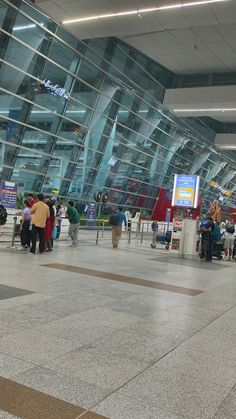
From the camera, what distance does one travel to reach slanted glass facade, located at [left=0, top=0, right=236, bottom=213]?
19.0 meters

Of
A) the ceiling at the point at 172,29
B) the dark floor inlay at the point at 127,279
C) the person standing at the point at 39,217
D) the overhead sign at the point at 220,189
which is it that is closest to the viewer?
the dark floor inlay at the point at 127,279

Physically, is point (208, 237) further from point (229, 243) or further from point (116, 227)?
point (116, 227)

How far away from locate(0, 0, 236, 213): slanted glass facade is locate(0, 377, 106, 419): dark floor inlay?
→ 1627 cm

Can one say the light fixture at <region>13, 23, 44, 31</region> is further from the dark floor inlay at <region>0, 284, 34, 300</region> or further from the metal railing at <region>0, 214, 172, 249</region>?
the dark floor inlay at <region>0, 284, 34, 300</region>

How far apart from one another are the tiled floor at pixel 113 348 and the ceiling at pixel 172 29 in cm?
1003

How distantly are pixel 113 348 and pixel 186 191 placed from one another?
1369 centimetres

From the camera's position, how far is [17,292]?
674cm

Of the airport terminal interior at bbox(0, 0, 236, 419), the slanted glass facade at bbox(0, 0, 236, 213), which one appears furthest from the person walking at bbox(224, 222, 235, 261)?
the slanted glass facade at bbox(0, 0, 236, 213)

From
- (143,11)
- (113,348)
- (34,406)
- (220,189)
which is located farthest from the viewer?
(220,189)

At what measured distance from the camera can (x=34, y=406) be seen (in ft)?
10.1

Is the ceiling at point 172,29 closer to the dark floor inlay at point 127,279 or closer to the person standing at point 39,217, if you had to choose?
the person standing at point 39,217

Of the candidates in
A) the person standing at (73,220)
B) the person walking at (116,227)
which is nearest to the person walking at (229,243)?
the person walking at (116,227)

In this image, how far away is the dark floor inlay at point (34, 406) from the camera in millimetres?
2959

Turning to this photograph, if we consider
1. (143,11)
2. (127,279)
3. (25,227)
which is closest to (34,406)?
(127,279)
